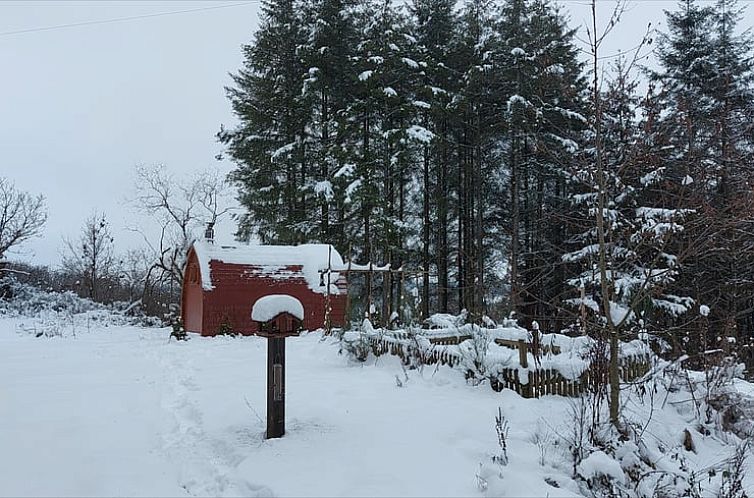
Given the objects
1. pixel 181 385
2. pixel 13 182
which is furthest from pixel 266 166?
pixel 181 385

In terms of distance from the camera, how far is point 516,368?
22.2ft

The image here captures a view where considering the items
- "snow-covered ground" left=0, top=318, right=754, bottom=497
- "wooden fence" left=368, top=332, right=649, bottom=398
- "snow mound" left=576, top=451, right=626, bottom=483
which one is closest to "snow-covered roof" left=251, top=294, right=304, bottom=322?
"snow-covered ground" left=0, top=318, right=754, bottom=497

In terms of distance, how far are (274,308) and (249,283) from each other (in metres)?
11.8

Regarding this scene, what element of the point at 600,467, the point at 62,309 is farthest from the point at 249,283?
the point at 600,467

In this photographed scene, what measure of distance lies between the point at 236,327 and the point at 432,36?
13.8 meters

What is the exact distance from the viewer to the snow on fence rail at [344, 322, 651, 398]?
22.1ft

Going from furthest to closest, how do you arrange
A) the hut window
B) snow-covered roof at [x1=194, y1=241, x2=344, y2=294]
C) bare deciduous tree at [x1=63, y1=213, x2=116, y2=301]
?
bare deciduous tree at [x1=63, y1=213, x2=116, y2=301], the hut window, snow-covered roof at [x1=194, y1=241, x2=344, y2=294]

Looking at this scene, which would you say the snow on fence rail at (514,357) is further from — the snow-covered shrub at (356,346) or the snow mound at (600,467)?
the snow mound at (600,467)

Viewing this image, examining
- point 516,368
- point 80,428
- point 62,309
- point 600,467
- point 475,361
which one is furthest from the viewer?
point 62,309

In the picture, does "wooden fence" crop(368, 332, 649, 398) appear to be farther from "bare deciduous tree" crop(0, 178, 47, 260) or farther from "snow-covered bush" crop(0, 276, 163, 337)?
"bare deciduous tree" crop(0, 178, 47, 260)

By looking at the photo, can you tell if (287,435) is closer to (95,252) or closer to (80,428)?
(80,428)

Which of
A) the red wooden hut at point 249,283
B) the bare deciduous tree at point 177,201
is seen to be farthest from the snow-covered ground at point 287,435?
the bare deciduous tree at point 177,201

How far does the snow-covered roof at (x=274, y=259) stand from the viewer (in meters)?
16.1

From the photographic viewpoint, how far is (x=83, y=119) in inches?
766
